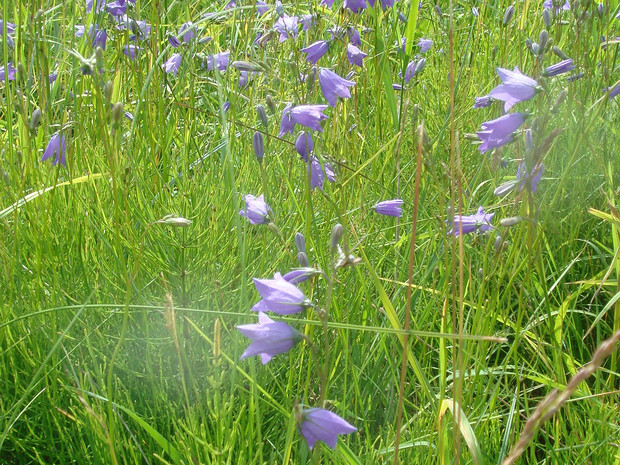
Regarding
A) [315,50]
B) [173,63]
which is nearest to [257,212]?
[315,50]

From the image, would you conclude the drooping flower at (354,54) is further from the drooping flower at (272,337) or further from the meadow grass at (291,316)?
the drooping flower at (272,337)

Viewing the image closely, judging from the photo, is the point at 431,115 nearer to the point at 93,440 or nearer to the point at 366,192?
the point at 366,192

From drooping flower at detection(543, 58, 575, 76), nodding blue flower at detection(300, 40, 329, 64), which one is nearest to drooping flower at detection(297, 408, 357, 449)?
drooping flower at detection(543, 58, 575, 76)

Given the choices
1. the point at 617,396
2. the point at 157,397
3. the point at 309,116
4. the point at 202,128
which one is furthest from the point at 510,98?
the point at 202,128

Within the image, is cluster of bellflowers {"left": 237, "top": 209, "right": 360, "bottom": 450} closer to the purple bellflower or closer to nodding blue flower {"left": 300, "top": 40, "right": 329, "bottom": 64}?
the purple bellflower

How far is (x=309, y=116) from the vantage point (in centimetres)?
140

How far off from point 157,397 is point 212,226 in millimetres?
429

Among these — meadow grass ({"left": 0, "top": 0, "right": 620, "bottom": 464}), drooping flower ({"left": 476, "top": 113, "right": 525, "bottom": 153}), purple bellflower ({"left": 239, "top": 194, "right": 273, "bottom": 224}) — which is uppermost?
drooping flower ({"left": 476, "top": 113, "right": 525, "bottom": 153})

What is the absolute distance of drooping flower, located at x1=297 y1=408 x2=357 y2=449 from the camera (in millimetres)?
680

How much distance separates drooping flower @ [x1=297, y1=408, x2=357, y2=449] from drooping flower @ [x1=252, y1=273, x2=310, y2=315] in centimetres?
14

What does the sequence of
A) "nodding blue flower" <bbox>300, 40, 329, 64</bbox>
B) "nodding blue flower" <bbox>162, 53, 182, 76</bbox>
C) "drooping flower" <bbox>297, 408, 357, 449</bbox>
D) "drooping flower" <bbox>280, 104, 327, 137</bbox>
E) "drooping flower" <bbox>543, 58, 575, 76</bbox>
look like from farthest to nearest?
1. "nodding blue flower" <bbox>162, 53, 182, 76</bbox>
2. "nodding blue flower" <bbox>300, 40, 329, 64</bbox>
3. "drooping flower" <bbox>280, 104, 327, 137</bbox>
4. "drooping flower" <bbox>543, 58, 575, 76</bbox>
5. "drooping flower" <bbox>297, 408, 357, 449</bbox>

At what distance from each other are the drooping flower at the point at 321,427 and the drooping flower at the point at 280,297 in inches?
5.5

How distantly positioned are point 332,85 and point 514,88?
0.52 m

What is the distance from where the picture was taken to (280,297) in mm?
771
